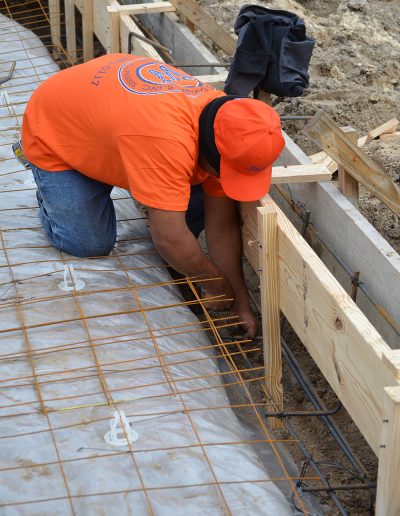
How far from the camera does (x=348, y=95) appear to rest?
235 inches

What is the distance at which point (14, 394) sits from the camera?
3086mm

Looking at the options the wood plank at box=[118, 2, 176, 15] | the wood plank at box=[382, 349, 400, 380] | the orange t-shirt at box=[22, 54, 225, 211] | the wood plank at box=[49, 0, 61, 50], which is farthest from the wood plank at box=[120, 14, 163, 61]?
the wood plank at box=[382, 349, 400, 380]

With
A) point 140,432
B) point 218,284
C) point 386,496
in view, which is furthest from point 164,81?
point 386,496

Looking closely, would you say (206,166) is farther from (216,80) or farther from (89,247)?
(216,80)

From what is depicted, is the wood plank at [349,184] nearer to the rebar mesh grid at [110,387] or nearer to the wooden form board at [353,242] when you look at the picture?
the wooden form board at [353,242]

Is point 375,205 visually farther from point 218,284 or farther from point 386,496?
point 386,496

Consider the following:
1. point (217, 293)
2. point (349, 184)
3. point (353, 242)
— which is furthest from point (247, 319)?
point (349, 184)

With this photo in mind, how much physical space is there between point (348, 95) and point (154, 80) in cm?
278

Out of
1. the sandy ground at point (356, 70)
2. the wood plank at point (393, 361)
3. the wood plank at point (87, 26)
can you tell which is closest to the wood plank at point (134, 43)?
the wood plank at point (87, 26)

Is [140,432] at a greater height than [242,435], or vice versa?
[140,432]

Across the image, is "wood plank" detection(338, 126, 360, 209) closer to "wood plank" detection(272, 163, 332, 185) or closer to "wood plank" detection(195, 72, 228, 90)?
"wood plank" detection(272, 163, 332, 185)

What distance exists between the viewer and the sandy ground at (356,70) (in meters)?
5.08

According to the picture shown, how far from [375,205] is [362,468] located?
1838mm

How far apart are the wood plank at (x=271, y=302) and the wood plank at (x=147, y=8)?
291 cm
